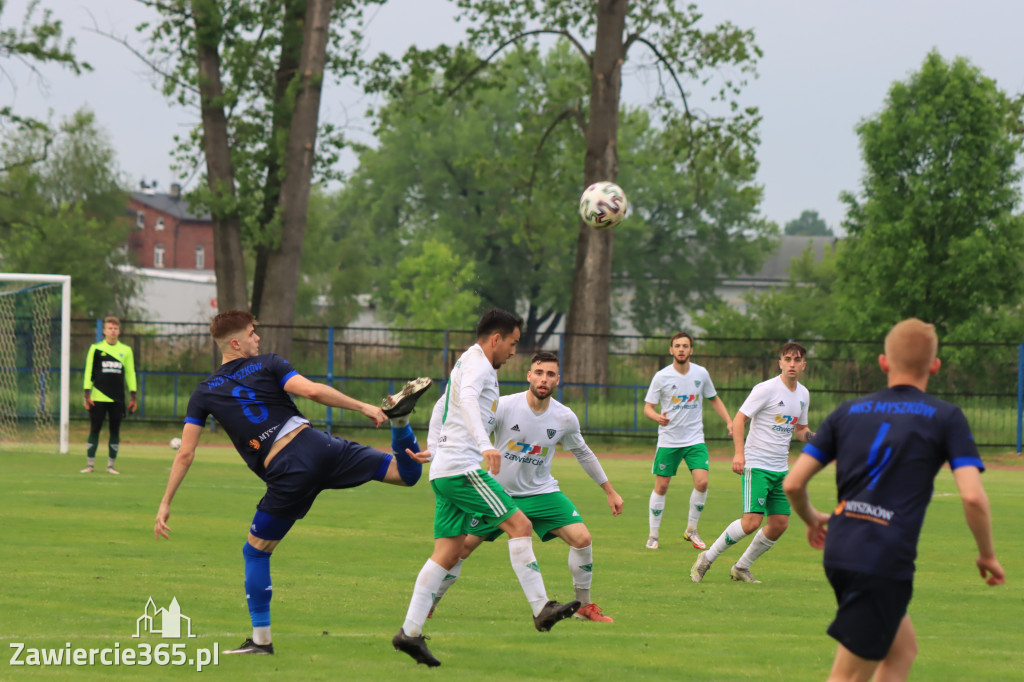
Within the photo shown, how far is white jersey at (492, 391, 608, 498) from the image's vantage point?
8.29 m

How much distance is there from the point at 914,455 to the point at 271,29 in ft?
101

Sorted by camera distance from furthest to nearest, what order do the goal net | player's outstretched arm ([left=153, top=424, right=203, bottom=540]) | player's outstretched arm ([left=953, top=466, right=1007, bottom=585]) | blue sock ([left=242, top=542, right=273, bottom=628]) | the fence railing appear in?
the fence railing, the goal net, player's outstretched arm ([left=153, top=424, right=203, bottom=540]), blue sock ([left=242, top=542, right=273, bottom=628]), player's outstretched arm ([left=953, top=466, right=1007, bottom=585])

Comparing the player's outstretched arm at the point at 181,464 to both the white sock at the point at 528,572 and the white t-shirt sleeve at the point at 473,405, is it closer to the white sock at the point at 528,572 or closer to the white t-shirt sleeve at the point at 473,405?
the white t-shirt sleeve at the point at 473,405

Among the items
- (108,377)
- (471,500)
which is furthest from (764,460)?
(108,377)

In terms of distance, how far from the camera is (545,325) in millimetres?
84938

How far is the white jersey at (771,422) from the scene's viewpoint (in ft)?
34.7

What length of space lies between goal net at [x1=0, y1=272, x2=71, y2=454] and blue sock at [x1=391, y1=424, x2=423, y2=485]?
16.5 metres

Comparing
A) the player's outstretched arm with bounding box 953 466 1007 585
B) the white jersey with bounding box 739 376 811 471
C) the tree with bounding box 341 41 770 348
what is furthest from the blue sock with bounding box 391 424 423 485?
the tree with bounding box 341 41 770 348

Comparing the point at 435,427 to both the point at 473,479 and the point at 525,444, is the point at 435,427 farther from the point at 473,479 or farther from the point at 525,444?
the point at 473,479

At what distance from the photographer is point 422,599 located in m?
6.87

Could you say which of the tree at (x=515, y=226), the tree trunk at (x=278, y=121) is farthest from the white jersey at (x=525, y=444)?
the tree at (x=515, y=226)

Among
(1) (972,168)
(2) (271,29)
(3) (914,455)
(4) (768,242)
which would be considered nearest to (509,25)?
(2) (271,29)

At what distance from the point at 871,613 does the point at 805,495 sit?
556mm

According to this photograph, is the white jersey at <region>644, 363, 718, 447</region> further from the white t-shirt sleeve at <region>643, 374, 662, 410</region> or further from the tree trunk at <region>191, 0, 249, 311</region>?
the tree trunk at <region>191, 0, 249, 311</region>
